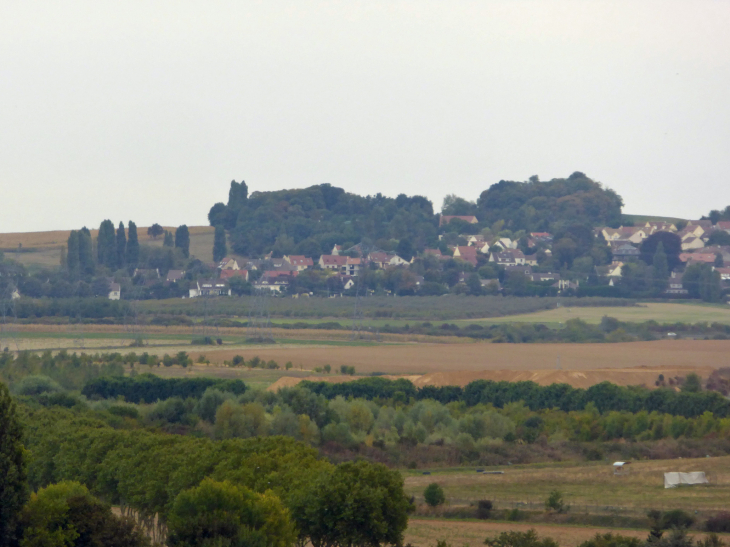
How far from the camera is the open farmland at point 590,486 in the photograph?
31766 millimetres

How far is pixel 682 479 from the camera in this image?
115 ft

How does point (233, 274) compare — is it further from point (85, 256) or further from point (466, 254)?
point (466, 254)

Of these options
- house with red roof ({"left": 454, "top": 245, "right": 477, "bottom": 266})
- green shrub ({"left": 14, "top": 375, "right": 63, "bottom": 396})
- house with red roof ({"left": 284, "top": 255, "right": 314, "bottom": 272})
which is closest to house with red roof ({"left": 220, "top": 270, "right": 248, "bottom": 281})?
house with red roof ({"left": 284, "top": 255, "right": 314, "bottom": 272})

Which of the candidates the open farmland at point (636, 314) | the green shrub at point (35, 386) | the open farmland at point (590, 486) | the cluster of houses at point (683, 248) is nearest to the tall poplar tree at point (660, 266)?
the cluster of houses at point (683, 248)

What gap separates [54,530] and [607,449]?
28259mm

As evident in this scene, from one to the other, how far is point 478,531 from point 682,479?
9.83 metres

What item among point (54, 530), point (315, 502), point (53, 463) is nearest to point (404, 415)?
point (53, 463)

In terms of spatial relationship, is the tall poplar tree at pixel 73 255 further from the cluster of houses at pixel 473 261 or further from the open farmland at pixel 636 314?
the open farmland at pixel 636 314

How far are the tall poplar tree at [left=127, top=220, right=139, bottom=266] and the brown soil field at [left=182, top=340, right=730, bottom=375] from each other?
250 ft

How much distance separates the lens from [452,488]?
35.8 metres

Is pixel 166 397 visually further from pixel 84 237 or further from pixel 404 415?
pixel 84 237

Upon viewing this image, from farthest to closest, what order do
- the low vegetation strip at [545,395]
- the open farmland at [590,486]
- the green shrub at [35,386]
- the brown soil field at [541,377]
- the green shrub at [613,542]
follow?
1. the brown soil field at [541,377]
2. the green shrub at [35,386]
3. the low vegetation strip at [545,395]
4. the open farmland at [590,486]
5. the green shrub at [613,542]

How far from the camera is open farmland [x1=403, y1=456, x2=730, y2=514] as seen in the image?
31.8 metres

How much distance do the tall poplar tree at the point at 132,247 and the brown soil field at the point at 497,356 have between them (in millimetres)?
76119
